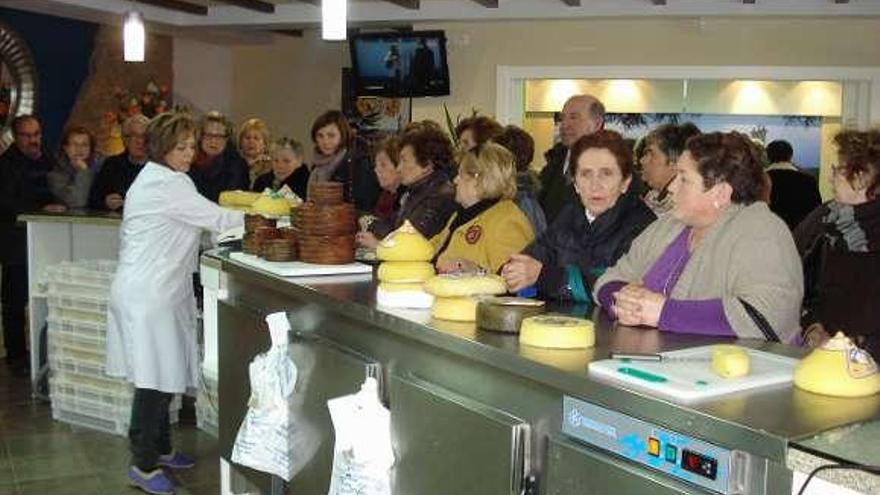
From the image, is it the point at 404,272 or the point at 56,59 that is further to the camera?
the point at 56,59

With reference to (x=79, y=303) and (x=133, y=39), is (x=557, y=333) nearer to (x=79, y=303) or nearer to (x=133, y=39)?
(x=79, y=303)

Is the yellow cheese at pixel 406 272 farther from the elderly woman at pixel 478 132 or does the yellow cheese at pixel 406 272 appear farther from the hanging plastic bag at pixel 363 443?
the elderly woman at pixel 478 132

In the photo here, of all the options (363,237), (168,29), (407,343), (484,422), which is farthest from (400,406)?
(168,29)

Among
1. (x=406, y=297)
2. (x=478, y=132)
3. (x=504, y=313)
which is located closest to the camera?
(x=504, y=313)

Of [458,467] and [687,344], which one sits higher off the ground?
[687,344]

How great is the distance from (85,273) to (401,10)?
431 cm

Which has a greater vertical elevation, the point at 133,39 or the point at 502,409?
the point at 133,39

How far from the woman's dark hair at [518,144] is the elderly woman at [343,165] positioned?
121cm

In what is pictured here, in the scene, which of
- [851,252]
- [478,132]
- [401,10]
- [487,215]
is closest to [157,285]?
[487,215]

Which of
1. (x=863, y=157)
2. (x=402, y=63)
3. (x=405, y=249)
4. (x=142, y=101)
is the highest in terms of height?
(x=402, y=63)

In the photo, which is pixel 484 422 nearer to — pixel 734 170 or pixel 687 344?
pixel 687 344

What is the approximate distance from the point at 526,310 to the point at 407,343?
355 mm

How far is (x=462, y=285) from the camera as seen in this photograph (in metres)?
2.14

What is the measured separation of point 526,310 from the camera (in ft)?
6.59
